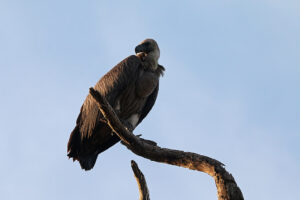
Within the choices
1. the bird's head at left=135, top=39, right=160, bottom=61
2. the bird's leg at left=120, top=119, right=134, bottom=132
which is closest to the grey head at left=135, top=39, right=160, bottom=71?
the bird's head at left=135, top=39, right=160, bottom=61

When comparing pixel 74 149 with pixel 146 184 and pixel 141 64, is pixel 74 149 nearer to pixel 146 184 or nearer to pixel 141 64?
pixel 141 64

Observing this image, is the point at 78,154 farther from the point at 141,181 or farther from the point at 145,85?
the point at 141,181

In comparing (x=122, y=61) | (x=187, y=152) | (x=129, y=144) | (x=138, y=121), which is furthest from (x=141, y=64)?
(x=187, y=152)

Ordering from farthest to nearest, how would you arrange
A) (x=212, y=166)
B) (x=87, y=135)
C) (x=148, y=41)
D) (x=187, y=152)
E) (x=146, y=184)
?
(x=148, y=41) < (x=87, y=135) < (x=146, y=184) < (x=187, y=152) < (x=212, y=166)

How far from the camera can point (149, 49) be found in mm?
9414

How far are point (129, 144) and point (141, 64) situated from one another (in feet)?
10.2

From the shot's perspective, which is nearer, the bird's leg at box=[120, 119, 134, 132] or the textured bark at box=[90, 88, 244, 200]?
the textured bark at box=[90, 88, 244, 200]

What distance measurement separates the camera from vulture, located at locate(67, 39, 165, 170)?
25.8 feet

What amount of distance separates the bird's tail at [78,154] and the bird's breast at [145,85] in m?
1.20

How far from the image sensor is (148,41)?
991cm

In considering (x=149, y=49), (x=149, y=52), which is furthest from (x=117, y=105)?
(x=149, y=49)

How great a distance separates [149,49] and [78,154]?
8.33 feet

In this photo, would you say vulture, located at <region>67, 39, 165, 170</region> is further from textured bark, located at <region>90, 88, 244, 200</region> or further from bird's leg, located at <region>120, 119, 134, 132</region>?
textured bark, located at <region>90, 88, 244, 200</region>

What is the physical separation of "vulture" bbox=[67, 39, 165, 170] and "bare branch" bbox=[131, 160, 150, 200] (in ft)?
7.98
